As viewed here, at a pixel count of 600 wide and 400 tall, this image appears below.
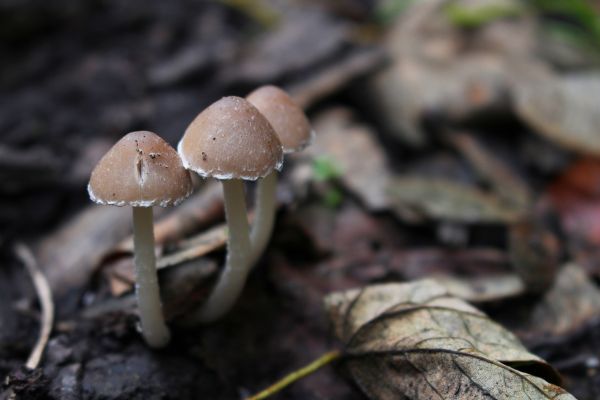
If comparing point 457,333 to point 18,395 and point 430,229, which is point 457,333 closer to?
point 430,229

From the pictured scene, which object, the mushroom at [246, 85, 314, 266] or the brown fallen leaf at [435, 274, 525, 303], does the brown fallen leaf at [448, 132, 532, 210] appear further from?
the mushroom at [246, 85, 314, 266]

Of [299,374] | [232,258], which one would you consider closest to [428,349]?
[299,374]

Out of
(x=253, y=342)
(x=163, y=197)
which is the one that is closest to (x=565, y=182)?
(x=253, y=342)

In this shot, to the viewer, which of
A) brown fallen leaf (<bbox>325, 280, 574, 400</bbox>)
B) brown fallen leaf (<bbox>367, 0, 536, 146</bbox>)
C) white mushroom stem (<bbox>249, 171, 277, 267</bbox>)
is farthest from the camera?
brown fallen leaf (<bbox>367, 0, 536, 146</bbox>)

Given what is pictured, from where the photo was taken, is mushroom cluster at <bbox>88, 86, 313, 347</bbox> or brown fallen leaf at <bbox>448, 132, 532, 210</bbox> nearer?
mushroom cluster at <bbox>88, 86, 313, 347</bbox>

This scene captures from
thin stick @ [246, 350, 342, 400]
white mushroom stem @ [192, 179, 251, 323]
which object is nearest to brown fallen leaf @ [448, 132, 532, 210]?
thin stick @ [246, 350, 342, 400]

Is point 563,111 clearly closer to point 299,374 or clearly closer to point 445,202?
point 445,202

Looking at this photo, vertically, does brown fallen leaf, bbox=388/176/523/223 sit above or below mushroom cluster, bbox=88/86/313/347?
below
